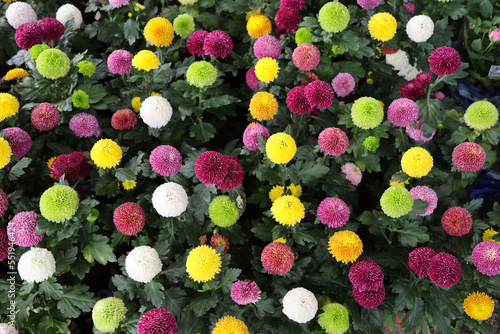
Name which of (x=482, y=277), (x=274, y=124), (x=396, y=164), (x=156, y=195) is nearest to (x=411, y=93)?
(x=396, y=164)

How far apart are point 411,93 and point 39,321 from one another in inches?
63.7

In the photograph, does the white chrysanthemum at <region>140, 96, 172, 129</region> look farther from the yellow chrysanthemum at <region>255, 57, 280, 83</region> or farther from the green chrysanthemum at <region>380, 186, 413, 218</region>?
the green chrysanthemum at <region>380, 186, 413, 218</region>

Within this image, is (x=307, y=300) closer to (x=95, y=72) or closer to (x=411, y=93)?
(x=411, y=93)

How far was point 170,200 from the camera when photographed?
1445mm

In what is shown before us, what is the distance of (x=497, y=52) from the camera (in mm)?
2277

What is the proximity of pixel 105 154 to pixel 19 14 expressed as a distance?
100 cm

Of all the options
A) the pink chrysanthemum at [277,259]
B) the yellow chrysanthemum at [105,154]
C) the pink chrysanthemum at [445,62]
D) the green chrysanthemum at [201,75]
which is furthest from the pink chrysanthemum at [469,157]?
the yellow chrysanthemum at [105,154]

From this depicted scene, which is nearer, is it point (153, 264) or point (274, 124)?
point (153, 264)

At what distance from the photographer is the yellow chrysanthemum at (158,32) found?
1877mm

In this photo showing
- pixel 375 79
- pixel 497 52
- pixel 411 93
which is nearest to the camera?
pixel 411 93

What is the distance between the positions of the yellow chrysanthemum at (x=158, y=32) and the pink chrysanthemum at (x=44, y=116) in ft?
1.65

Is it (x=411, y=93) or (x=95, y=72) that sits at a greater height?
(x=411, y=93)

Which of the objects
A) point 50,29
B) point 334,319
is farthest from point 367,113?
point 50,29

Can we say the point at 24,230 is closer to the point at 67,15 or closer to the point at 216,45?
the point at 216,45
